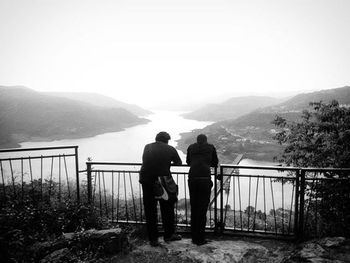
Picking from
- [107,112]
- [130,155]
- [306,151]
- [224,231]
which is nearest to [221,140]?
[130,155]

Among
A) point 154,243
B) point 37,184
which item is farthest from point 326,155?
point 37,184

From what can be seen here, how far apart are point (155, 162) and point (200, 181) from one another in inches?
39.2

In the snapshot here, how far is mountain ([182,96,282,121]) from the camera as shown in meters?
142

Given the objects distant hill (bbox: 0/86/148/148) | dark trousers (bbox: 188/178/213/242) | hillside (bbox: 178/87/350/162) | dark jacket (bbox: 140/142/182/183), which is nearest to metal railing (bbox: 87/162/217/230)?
dark trousers (bbox: 188/178/213/242)

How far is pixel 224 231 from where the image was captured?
18.1 ft

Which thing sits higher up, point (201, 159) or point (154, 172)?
point (201, 159)

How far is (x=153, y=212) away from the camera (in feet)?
16.0

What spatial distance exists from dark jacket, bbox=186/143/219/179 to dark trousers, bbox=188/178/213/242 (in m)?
0.14

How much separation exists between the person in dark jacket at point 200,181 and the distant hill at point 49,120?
216ft

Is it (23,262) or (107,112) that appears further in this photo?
(107,112)

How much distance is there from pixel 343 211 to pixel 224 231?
3110 millimetres

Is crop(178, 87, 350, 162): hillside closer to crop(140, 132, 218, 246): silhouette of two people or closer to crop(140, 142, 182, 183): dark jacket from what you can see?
crop(140, 132, 218, 246): silhouette of two people

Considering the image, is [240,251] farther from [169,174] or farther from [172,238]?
[169,174]

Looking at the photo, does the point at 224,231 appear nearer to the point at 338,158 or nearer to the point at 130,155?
the point at 338,158
